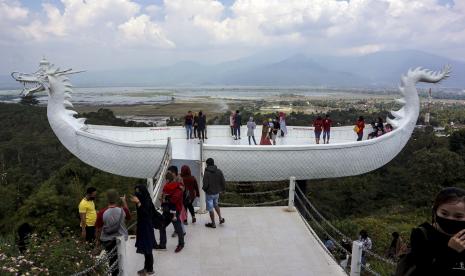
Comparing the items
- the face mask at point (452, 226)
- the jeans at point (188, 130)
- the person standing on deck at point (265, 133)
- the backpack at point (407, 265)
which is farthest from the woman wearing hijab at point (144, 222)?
the jeans at point (188, 130)

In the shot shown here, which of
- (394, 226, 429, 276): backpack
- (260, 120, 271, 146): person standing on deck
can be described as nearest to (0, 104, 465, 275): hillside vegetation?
(260, 120, 271, 146): person standing on deck

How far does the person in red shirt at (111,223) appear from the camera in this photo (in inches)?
203

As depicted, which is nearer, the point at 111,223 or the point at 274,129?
the point at 111,223

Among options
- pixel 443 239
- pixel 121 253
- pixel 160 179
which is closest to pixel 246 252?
pixel 121 253

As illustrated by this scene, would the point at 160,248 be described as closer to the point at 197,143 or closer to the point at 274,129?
the point at 197,143

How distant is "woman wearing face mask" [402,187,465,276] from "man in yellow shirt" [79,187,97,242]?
5015 millimetres

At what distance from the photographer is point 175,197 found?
20.5 ft

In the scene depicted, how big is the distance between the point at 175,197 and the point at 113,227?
1.26 metres

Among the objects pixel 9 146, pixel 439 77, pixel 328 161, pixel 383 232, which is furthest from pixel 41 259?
pixel 9 146

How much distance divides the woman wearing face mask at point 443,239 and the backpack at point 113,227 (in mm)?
3972

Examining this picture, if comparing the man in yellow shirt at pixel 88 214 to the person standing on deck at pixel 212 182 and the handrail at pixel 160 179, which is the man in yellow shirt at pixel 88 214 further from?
the person standing on deck at pixel 212 182

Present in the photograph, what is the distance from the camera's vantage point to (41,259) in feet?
15.2

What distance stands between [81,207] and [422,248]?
5161 millimetres

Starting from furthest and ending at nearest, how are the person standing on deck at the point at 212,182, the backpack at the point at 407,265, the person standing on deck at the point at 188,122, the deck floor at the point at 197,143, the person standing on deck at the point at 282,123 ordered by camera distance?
1. the person standing on deck at the point at 282,123
2. the person standing on deck at the point at 188,122
3. the deck floor at the point at 197,143
4. the person standing on deck at the point at 212,182
5. the backpack at the point at 407,265
